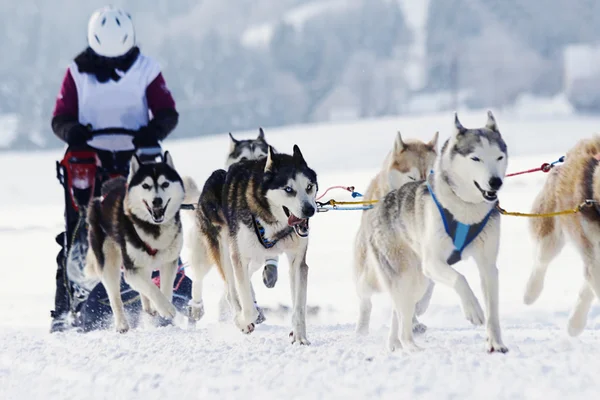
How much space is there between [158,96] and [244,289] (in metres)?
1.44

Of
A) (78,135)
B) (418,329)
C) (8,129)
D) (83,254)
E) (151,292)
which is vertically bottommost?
(418,329)

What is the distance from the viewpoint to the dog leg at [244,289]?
427 centimetres

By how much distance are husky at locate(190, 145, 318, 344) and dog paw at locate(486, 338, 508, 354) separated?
2.93ft

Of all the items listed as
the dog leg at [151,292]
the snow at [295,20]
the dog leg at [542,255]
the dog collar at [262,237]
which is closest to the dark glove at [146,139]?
the dog leg at [151,292]

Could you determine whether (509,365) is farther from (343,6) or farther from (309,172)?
(343,6)

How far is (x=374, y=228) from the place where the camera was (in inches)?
163

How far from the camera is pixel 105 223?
15.5ft

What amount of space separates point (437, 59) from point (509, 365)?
21968 mm

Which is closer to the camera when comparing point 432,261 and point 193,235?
point 432,261

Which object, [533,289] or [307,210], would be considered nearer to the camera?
[307,210]

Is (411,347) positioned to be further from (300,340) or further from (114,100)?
(114,100)

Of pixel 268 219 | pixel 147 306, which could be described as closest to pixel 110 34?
pixel 147 306

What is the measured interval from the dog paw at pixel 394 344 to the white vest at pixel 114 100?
2019 millimetres

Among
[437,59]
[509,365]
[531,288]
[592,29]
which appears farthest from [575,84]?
[509,365]
